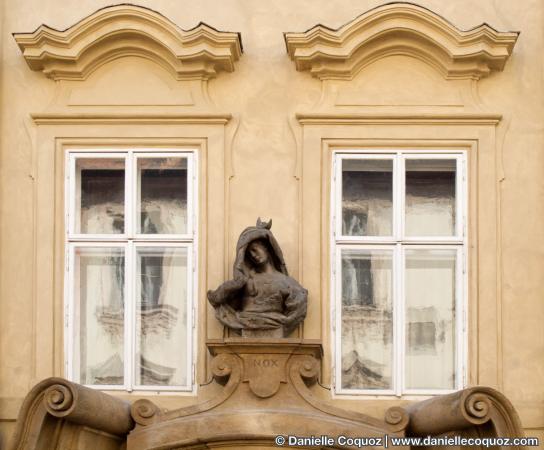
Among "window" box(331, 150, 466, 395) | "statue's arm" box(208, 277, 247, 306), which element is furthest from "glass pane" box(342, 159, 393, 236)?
"statue's arm" box(208, 277, 247, 306)

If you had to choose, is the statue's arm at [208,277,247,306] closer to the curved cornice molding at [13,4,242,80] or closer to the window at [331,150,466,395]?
the window at [331,150,466,395]

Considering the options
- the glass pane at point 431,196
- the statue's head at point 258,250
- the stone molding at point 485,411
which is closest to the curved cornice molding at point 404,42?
the glass pane at point 431,196

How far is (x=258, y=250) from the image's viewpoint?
14078 millimetres

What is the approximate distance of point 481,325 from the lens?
46.6 feet

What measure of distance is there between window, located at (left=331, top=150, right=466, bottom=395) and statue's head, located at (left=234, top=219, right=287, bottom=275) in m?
0.48

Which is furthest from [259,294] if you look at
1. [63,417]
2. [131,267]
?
[63,417]

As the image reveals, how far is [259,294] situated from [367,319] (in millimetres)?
843

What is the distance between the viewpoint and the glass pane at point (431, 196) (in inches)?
568

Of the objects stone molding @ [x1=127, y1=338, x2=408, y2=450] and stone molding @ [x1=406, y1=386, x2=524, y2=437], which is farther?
stone molding @ [x1=127, y1=338, x2=408, y2=450]

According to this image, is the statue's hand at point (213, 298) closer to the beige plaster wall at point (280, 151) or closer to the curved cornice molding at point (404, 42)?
the beige plaster wall at point (280, 151)

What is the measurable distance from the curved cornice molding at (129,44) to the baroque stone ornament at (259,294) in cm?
127

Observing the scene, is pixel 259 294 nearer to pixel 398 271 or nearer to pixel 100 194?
pixel 398 271

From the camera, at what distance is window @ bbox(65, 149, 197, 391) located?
14.3 meters

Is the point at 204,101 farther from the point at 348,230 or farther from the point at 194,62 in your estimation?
the point at 348,230
